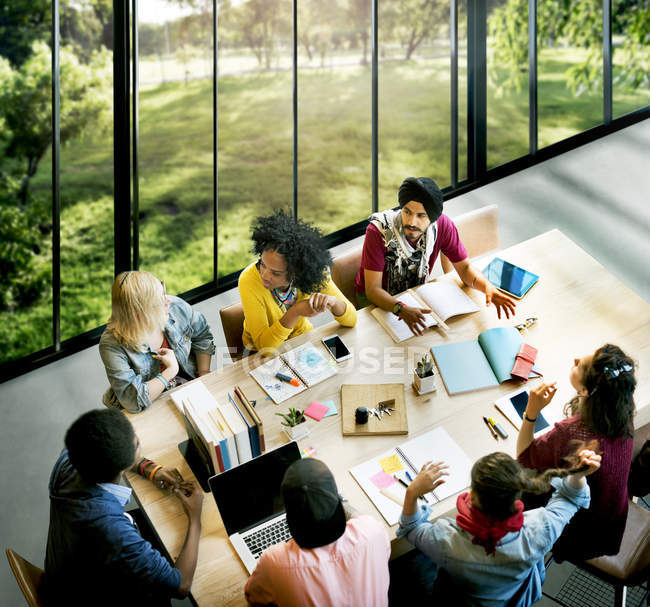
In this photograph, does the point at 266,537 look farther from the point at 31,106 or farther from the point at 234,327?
the point at 31,106

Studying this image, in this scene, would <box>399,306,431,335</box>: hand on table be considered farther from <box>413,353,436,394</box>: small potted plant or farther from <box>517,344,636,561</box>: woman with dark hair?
<box>517,344,636,561</box>: woman with dark hair

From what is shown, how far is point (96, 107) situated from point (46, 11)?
1534 millimetres

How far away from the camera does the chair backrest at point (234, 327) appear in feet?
10.8

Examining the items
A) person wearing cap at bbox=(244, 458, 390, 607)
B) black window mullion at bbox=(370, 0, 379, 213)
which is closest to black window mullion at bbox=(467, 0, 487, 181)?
black window mullion at bbox=(370, 0, 379, 213)

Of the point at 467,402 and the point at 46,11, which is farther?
the point at 46,11

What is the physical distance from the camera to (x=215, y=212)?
13.9 ft

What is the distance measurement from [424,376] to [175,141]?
407 inches

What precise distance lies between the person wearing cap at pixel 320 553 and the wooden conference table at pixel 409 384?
0.37 meters

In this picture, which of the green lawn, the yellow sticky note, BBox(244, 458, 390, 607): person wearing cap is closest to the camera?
BBox(244, 458, 390, 607): person wearing cap

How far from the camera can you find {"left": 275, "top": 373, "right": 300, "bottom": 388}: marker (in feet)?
9.52

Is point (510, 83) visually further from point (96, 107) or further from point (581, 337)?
point (581, 337)

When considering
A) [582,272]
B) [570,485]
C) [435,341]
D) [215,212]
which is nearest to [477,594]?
[570,485]

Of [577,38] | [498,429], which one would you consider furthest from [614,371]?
[577,38]

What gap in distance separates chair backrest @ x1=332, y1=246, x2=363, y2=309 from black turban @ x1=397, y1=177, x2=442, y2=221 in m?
0.47
